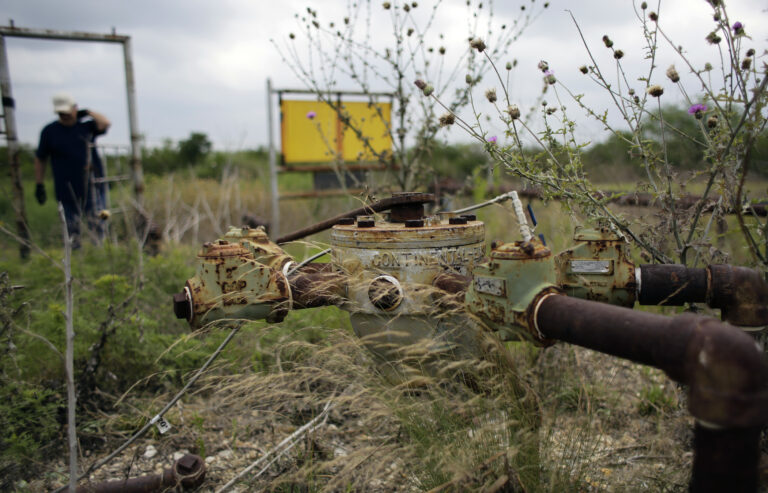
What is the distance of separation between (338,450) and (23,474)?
1171 millimetres

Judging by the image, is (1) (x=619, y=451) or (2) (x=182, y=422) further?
(2) (x=182, y=422)

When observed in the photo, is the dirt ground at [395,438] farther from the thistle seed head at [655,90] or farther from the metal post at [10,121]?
the metal post at [10,121]

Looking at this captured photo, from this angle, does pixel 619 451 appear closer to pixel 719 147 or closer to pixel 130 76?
pixel 719 147

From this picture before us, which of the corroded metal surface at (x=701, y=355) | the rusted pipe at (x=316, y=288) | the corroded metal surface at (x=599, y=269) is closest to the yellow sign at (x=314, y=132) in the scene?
the rusted pipe at (x=316, y=288)

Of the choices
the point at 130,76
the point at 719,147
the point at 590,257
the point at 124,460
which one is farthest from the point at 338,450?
the point at 130,76

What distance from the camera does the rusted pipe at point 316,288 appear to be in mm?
1564

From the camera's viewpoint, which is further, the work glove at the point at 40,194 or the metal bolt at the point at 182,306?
the work glove at the point at 40,194

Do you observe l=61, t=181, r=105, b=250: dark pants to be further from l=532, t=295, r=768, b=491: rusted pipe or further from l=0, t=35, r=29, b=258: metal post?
l=532, t=295, r=768, b=491: rusted pipe

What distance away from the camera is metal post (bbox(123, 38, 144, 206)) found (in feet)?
19.9

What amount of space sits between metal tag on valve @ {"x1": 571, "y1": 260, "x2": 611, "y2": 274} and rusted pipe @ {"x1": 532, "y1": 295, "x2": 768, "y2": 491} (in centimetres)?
52

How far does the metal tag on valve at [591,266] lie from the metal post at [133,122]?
5.70 meters

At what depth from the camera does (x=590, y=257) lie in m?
1.49

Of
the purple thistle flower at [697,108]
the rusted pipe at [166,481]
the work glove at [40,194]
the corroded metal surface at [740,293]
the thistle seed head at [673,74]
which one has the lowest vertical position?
the rusted pipe at [166,481]

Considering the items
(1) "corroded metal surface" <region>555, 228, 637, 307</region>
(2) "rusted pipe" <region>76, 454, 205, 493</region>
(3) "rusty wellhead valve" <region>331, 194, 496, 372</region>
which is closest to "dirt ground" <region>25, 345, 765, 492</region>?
→ (2) "rusted pipe" <region>76, 454, 205, 493</region>
